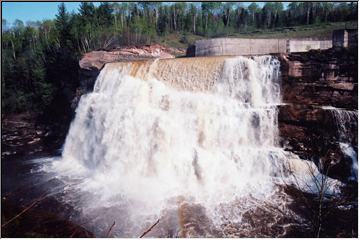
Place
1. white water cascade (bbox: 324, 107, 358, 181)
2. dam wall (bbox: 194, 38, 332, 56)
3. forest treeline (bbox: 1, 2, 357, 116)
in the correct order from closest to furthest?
1. white water cascade (bbox: 324, 107, 358, 181)
2. dam wall (bbox: 194, 38, 332, 56)
3. forest treeline (bbox: 1, 2, 357, 116)

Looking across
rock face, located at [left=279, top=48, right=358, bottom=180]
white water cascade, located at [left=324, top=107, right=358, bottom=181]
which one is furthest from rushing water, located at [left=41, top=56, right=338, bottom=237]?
white water cascade, located at [left=324, top=107, right=358, bottom=181]

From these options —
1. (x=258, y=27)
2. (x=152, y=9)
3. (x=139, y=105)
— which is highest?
(x=152, y=9)

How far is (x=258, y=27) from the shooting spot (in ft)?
100

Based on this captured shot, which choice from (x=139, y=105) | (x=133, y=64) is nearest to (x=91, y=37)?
(x=133, y=64)

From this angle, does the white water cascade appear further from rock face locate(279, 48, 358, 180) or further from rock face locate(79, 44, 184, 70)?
rock face locate(79, 44, 184, 70)

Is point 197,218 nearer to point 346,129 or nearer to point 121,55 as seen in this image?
point 346,129

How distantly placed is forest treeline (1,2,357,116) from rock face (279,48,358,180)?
582 cm

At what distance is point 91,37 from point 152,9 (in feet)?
50.4

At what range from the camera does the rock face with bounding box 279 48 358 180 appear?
28.2 feet

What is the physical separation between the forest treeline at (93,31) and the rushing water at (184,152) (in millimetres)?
5390

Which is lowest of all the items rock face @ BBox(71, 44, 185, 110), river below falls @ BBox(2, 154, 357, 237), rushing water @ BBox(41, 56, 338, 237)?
river below falls @ BBox(2, 154, 357, 237)

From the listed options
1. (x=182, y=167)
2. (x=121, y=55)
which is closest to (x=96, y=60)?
(x=121, y=55)

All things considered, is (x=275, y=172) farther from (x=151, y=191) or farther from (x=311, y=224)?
(x=151, y=191)

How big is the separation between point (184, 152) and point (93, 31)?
14968mm
